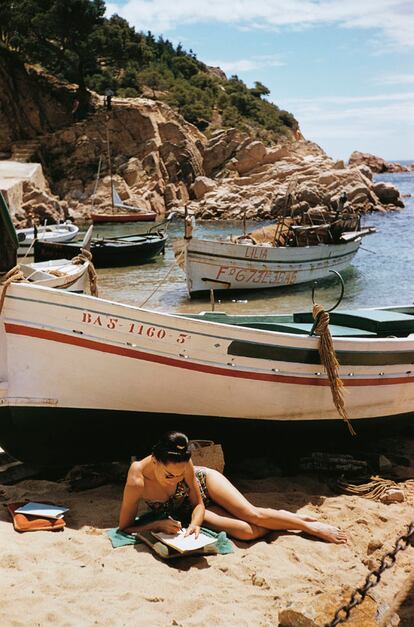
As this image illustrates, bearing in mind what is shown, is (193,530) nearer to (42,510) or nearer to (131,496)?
(131,496)

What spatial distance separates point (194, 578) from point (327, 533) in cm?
115

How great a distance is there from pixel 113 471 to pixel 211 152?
46262 millimetres

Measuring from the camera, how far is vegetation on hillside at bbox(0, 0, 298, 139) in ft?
155

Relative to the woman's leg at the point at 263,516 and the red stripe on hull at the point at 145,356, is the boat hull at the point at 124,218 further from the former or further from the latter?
the woman's leg at the point at 263,516

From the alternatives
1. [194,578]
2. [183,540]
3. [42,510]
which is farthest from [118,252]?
[194,578]

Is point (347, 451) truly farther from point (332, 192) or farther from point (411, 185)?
point (411, 185)

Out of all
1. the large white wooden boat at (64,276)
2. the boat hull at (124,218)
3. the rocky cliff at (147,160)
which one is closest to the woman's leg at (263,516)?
the large white wooden boat at (64,276)

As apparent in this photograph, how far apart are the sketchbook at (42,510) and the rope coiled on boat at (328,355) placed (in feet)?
8.19

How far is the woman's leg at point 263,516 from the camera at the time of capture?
16.2ft

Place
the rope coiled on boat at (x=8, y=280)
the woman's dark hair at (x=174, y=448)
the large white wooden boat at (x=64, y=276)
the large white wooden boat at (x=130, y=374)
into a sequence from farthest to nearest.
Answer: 1. the large white wooden boat at (x=64, y=276)
2. the large white wooden boat at (x=130, y=374)
3. the rope coiled on boat at (x=8, y=280)
4. the woman's dark hair at (x=174, y=448)

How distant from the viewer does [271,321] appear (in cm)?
791

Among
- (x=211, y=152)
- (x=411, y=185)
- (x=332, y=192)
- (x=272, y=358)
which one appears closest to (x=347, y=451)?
(x=272, y=358)

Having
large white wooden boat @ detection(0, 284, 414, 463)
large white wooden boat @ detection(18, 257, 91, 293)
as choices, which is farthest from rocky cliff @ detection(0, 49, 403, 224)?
large white wooden boat @ detection(0, 284, 414, 463)

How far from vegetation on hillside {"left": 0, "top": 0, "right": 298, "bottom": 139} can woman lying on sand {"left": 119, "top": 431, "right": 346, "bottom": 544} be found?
4695 cm
